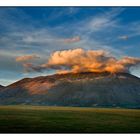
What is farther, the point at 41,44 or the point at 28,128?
the point at 41,44

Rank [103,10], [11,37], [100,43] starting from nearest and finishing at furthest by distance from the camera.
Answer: [103,10], [11,37], [100,43]

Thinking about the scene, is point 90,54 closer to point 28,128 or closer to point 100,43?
point 100,43

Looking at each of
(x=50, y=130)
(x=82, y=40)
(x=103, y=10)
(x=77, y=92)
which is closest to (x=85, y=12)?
(x=103, y=10)

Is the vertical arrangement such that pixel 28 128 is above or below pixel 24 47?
below
